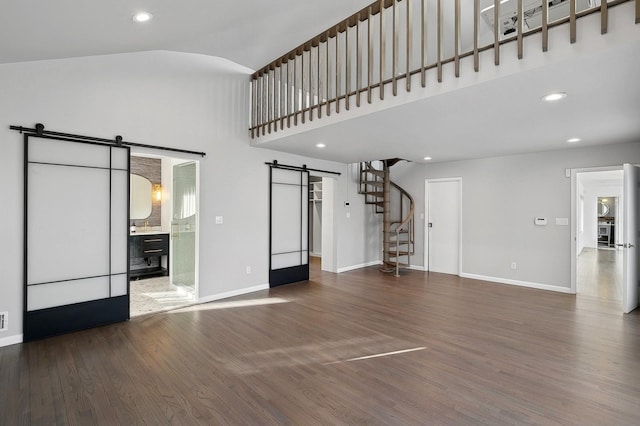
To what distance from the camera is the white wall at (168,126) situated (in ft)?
10.6

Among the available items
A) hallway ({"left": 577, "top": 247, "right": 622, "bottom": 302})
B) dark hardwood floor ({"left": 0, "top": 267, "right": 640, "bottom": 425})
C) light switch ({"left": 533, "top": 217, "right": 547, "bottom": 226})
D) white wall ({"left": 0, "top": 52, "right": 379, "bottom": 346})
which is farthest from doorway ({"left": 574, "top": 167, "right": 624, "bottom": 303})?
white wall ({"left": 0, "top": 52, "right": 379, "bottom": 346})

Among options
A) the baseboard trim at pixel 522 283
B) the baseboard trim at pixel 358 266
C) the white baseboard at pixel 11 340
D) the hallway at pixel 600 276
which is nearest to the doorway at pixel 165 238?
the white baseboard at pixel 11 340

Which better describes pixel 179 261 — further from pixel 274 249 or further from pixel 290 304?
pixel 290 304

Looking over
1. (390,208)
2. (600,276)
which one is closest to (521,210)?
(600,276)

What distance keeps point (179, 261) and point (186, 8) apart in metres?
4.00

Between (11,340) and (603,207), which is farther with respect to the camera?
(603,207)

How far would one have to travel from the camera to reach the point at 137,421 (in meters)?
2.08

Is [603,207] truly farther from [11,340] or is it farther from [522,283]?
[11,340]

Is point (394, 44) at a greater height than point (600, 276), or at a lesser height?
greater

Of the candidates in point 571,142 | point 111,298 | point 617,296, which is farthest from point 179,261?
point 617,296

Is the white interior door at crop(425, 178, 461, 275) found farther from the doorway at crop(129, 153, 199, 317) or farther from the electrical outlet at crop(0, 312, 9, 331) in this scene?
the electrical outlet at crop(0, 312, 9, 331)

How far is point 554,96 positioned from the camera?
2.97 meters

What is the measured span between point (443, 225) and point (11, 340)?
7.00 m

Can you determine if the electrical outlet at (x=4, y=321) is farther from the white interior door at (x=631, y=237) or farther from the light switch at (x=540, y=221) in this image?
the light switch at (x=540, y=221)
